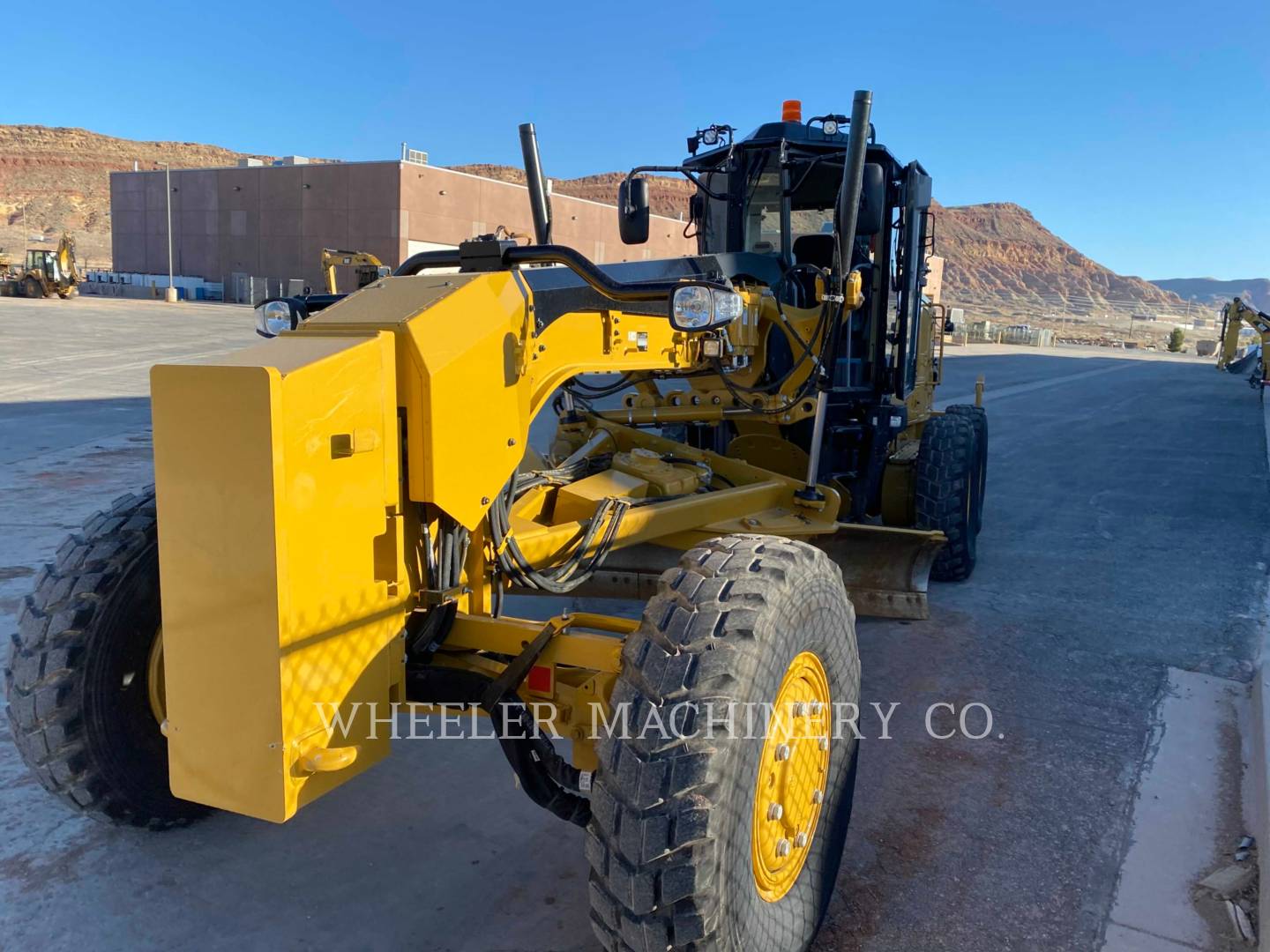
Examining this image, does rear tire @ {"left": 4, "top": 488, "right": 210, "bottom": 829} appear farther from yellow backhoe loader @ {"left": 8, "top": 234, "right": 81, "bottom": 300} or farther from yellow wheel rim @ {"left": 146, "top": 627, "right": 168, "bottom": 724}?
yellow backhoe loader @ {"left": 8, "top": 234, "right": 81, "bottom": 300}

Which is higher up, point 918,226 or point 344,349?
point 918,226

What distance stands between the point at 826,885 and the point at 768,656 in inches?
33.6

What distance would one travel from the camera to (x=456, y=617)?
3.00 meters

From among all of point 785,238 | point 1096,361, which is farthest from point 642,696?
point 1096,361

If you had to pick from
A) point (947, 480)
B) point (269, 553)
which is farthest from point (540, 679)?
point (947, 480)

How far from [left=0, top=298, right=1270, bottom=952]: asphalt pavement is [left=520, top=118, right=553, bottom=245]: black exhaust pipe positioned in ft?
8.07

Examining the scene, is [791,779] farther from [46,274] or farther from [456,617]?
[46,274]

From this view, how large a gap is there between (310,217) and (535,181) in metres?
48.6

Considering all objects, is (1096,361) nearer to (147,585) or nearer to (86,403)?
(86,403)

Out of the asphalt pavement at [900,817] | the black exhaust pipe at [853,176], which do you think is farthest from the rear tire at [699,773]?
the black exhaust pipe at [853,176]

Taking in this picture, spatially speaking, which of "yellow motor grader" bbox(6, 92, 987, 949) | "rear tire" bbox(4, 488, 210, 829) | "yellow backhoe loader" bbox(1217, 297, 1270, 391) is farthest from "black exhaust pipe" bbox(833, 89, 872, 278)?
"yellow backhoe loader" bbox(1217, 297, 1270, 391)

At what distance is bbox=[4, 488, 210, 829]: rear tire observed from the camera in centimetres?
305

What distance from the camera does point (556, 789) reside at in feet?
9.48

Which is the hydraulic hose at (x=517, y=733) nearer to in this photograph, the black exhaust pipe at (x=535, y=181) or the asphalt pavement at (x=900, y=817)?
the asphalt pavement at (x=900, y=817)
